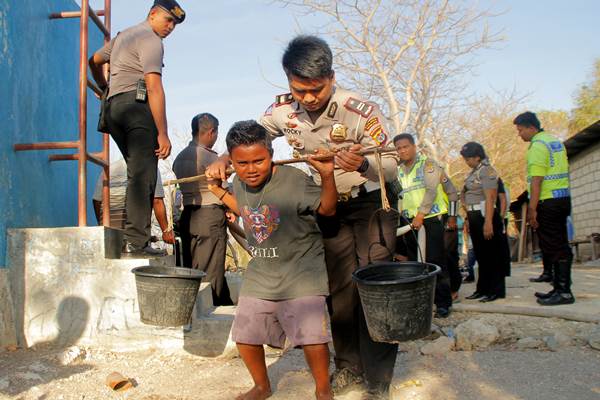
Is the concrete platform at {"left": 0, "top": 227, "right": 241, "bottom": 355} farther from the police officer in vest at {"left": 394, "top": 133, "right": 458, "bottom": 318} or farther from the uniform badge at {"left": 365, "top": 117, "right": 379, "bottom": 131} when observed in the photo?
the police officer in vest at {"left": 394, "top": 133, "right": 458, "bottom": 318}

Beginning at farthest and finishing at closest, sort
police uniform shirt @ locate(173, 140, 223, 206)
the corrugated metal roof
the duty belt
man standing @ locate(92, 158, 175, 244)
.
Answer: the corrugated metal roof, man standing @ locate(92, 158, 175, 244), police uniform shirt @ locate(173, 140, 223, 206), the duty belt

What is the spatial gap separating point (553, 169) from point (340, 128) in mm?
3320

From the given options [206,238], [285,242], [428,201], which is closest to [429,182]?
[428,201]

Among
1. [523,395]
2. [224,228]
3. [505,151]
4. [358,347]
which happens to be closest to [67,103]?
[224,228]

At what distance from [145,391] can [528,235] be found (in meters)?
18.6

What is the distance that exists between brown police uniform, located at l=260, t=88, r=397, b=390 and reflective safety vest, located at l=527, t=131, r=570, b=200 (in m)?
2.92

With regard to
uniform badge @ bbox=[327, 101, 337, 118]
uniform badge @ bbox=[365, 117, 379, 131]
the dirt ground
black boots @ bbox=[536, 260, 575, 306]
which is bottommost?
the dirt ground

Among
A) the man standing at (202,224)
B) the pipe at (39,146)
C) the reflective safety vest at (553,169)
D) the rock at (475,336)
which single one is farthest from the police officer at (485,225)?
the pipe at (39,146)

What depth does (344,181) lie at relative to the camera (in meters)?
3.27

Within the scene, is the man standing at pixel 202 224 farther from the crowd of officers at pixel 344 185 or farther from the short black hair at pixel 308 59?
the short black hair at pixel 308 59

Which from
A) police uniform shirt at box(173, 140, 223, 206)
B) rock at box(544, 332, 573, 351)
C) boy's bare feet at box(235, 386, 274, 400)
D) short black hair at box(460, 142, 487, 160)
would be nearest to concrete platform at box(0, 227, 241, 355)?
police uniform shirt at box(173, 140, 223, 206)

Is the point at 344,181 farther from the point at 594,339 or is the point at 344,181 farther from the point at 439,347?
the point at 594,339

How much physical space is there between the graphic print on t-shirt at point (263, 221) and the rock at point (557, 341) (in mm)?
2619

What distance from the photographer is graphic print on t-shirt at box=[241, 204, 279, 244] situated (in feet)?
9.95
